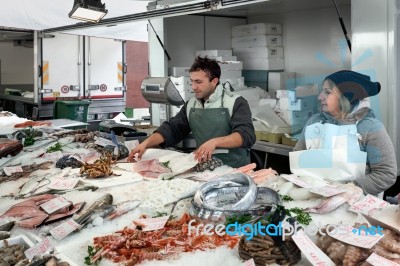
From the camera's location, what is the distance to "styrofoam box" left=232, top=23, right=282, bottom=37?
6.53m

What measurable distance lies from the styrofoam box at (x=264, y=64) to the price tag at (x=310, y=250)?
511cm

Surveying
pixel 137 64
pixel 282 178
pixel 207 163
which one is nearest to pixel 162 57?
pixel 207 163

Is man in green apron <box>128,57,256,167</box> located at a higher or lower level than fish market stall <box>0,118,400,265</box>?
higher

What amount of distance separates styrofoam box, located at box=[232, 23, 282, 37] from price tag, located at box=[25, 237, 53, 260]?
5330mm

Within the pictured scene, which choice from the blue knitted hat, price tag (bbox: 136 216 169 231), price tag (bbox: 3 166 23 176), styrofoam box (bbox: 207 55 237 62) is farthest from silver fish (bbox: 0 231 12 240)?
styrofoam box (bbox: 207 55 237 62)

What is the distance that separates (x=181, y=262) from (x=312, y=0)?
17.2ft

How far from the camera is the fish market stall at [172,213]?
1688 mm

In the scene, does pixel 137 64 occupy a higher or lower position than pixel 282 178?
higher

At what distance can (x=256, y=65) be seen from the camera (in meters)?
6.69

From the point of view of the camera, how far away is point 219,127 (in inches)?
155

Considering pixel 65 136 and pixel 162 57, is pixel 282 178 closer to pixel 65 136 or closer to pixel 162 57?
pixel 65 136

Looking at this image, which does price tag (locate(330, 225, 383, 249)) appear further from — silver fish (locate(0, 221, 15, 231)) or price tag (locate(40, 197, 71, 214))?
silver fish (locate(0, 221, 15, 231))

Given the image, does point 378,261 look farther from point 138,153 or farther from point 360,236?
Answer: point 138,153

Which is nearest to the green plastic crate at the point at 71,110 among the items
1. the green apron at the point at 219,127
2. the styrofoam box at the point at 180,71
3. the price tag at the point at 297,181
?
the styrofoam box at the point at 180,71
